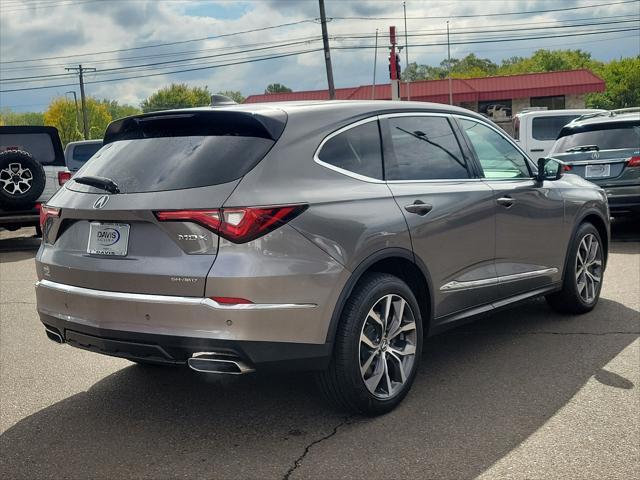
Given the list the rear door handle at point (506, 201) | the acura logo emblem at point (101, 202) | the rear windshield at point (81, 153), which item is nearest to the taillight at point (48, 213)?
the acura logo emblem at point (101, 202)

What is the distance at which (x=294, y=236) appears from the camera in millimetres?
3473

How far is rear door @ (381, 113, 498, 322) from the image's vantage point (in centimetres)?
423

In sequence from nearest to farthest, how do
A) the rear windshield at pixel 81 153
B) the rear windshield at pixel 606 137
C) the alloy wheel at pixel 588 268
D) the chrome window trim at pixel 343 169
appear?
the chrome window trim at pixel 343 169
the alloy wheel at pixel 588 268
the rear windshield at pixel 606 137
the rear windshield at pixel 81 153

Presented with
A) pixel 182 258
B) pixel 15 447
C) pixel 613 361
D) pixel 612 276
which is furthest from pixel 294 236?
pixel 612 276

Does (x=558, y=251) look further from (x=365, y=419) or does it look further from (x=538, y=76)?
(x=538, y=76)

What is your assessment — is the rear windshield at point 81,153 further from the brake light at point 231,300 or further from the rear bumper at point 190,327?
the brake light at point 231,300

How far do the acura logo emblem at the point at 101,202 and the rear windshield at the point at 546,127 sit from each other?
49.3 feet

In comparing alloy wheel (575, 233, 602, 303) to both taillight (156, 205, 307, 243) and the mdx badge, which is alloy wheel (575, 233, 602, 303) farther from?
the mdx badge

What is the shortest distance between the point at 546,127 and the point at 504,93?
112ft

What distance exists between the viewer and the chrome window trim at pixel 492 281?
450 cm

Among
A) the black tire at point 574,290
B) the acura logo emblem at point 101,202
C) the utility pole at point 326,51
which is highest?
the utility pole at point 326,51

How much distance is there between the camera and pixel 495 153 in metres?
5.26

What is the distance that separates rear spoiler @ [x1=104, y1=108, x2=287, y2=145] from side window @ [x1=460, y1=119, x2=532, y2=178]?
181 cm

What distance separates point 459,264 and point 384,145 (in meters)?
0.92
